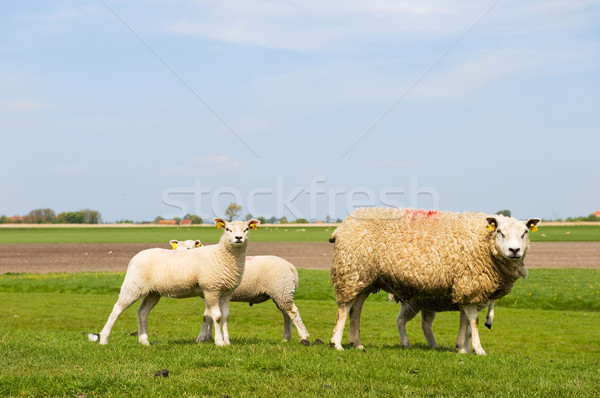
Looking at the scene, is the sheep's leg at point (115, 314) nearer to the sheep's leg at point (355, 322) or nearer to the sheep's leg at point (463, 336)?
the sheep's leg at point (355, 322)

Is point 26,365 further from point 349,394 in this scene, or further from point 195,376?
point 349,394

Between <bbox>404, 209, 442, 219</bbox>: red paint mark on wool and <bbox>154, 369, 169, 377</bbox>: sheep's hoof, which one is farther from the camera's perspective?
<bbox>404, 209, 442, 219</bbox>: red paint mark on wool

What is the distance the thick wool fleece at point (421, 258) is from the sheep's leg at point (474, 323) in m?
0.17

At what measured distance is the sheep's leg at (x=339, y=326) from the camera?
491 inches

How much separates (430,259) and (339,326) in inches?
92.0

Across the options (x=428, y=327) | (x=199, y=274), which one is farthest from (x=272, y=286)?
(x=428, y=327)

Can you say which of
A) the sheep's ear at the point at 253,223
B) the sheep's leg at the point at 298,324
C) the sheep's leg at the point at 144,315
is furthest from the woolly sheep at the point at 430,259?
the sheep's leg at the point at 144,315

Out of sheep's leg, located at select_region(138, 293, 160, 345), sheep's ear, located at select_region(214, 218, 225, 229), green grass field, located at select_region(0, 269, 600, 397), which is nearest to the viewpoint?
green grass field, located at select_region(0, 269, 600, 397)

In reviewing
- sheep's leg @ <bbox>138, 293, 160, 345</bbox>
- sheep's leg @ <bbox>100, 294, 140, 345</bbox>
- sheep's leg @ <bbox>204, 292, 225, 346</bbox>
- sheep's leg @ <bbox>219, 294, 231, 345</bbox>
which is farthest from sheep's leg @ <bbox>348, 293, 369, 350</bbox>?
sheep's leg @ <bbox>100, 294, 140, 345</bbox>

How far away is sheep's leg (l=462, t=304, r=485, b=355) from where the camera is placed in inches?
481

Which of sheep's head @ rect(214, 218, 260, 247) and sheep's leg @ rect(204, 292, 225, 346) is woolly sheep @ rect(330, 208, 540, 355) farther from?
sheep's leg @ rect(204, 292, 225, 346)

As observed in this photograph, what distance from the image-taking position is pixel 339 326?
12625mm

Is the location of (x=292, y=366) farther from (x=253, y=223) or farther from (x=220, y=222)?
(x=220, y=222)

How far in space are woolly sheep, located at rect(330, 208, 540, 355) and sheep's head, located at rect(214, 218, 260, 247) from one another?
1998 millimetres
